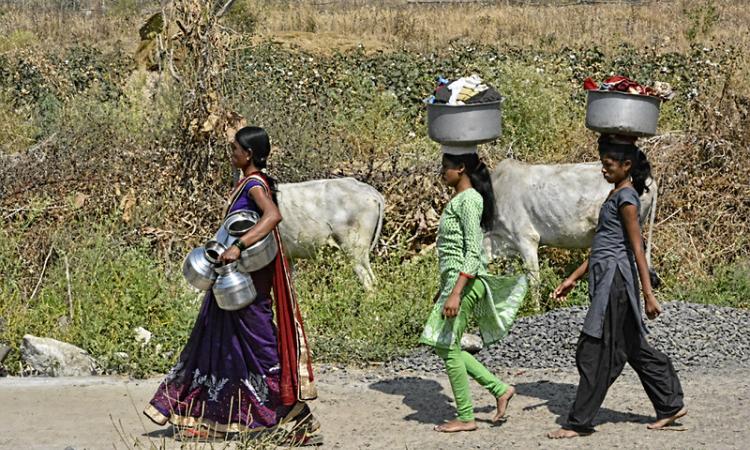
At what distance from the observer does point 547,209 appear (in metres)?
8.96

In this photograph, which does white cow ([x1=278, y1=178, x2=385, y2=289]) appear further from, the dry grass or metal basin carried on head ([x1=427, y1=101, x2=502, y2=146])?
the dry grass

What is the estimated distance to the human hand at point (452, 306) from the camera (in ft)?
18.5

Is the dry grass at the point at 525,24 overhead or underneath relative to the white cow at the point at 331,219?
overhead

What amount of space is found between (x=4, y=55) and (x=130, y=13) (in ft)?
38.5

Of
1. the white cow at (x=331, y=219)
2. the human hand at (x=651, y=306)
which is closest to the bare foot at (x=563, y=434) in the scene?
the human hand at (x=651, y=306)

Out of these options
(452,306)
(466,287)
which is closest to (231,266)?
(452,306)

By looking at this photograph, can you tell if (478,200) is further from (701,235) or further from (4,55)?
(4,55)

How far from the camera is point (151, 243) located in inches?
371

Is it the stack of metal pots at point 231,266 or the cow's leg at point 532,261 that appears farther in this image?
Answer: the cow's leg at point 532,261

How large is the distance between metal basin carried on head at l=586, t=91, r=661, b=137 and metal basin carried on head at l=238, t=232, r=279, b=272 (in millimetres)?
2002

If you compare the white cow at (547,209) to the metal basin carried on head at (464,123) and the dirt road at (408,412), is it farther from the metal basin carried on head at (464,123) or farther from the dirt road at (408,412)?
the metal basin carried on head at (464,123)

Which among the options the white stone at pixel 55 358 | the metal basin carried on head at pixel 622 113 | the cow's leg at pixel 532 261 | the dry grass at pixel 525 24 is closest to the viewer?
the metal basin carried on head at pixel 622 113

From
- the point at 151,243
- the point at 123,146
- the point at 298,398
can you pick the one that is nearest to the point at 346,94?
the point at 123,146

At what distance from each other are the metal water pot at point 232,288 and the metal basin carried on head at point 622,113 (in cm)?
219
